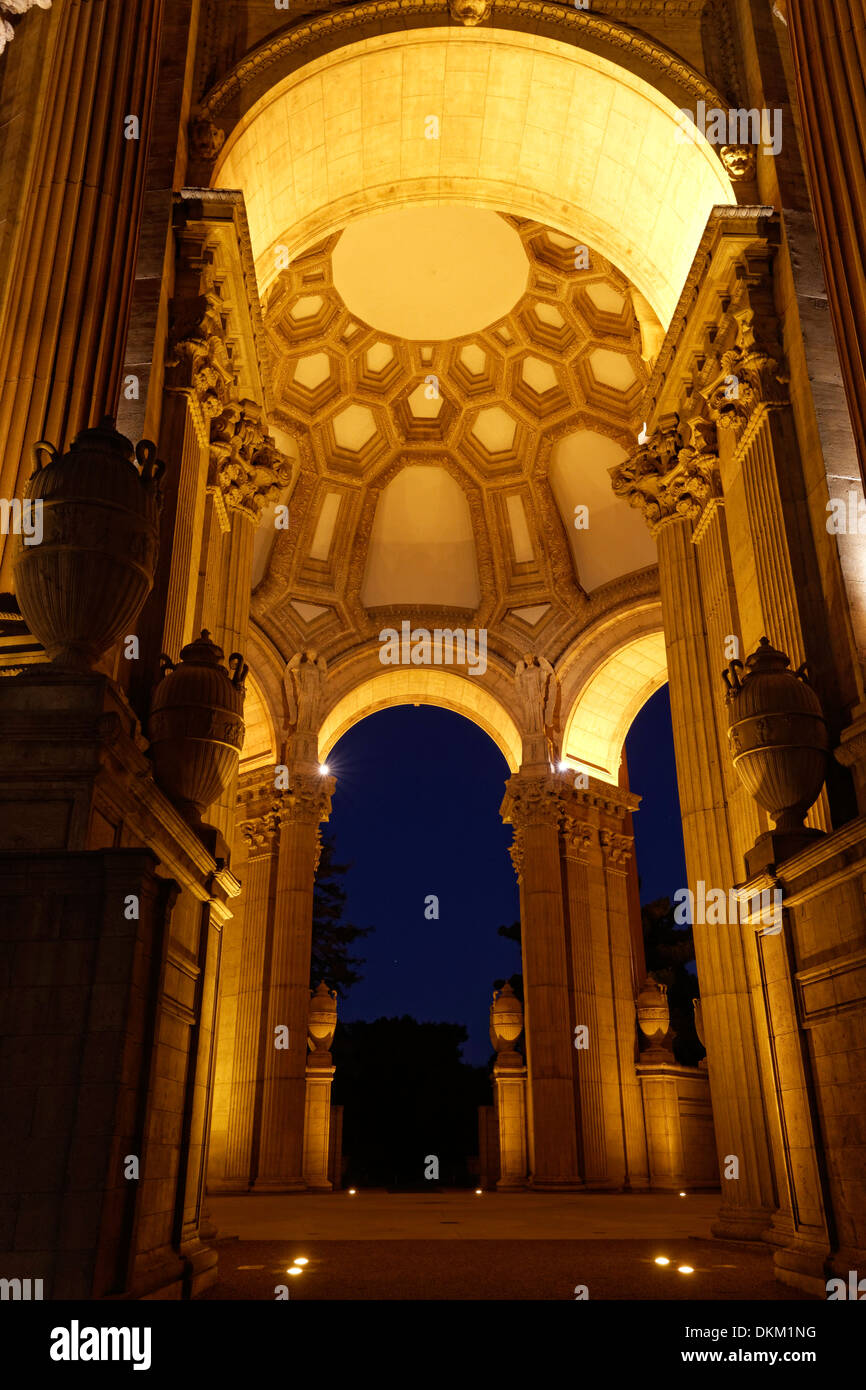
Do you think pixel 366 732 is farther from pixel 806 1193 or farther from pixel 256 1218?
pixel 806 1193

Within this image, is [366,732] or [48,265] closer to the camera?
[48,265]

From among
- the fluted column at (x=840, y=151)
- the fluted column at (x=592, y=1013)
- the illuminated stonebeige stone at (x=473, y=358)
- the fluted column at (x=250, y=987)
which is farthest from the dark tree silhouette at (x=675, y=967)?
the fluted column at (x=840, y=151)

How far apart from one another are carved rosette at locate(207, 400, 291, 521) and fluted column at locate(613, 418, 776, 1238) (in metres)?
4.27

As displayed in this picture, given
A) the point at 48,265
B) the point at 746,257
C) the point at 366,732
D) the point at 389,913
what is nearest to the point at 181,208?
the point at 48,265

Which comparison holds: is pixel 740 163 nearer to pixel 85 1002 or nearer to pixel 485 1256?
pixel 85 1002

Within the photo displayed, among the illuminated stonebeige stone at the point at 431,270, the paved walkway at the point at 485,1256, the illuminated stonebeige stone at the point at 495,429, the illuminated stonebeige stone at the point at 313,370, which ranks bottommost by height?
the paved walkway at the point at 485,1256

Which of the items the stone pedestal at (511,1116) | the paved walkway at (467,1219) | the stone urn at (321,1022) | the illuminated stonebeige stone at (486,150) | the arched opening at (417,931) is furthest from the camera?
the arched opening at (417,931)

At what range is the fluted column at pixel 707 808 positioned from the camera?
9289mm

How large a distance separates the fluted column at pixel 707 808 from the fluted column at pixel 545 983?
33.3ft

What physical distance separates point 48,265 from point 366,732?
58.9 m

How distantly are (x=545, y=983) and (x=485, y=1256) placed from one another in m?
14.2

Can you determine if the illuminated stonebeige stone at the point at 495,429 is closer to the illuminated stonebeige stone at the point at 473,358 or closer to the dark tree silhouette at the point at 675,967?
the illuminated stonebeige stone at the point at 473,358

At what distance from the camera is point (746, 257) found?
10.4 meters

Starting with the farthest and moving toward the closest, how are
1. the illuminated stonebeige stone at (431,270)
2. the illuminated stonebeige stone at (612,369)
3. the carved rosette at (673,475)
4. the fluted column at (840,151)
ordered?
Result: the illuminated stonebeige stone at (612,369)
the illuminated stonebeige stone at (431,270)
the carved rosette at (673,475)
the fluted column at (840,151)
